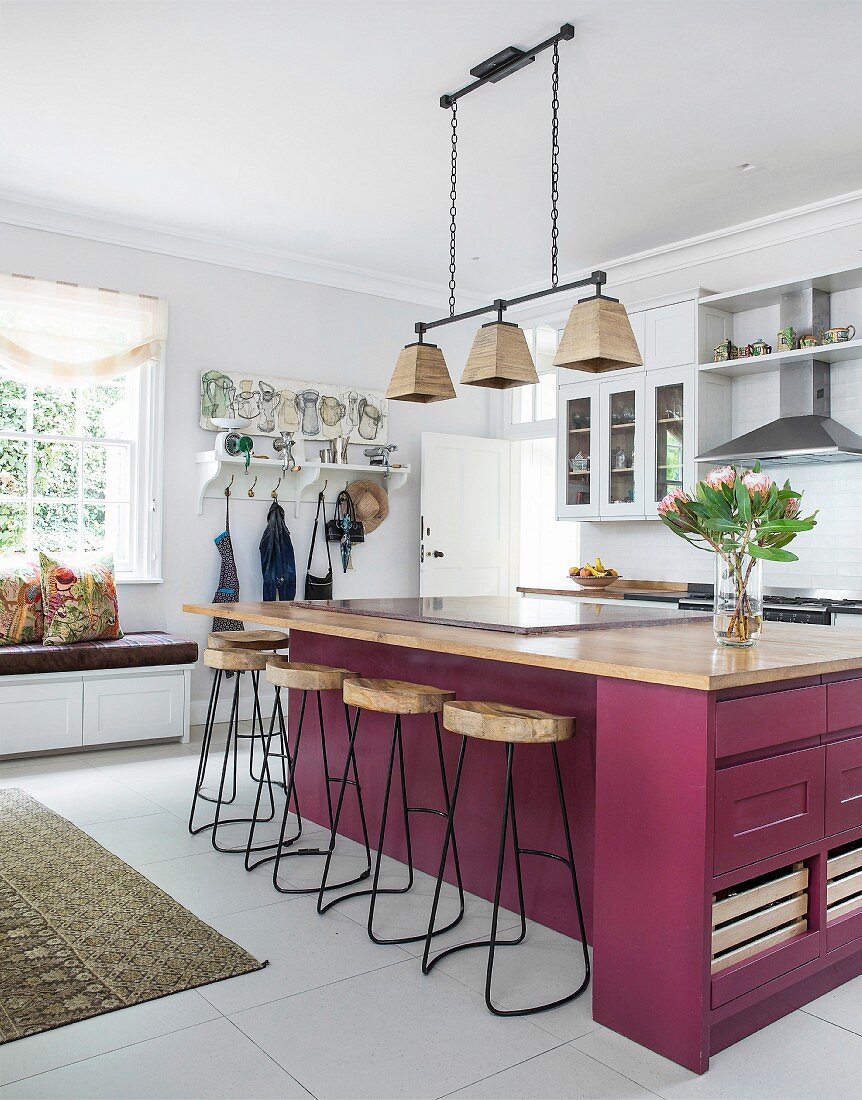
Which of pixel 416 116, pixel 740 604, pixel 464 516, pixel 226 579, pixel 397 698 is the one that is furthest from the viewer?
pixel 464 516

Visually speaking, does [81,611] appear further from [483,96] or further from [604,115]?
[604,115]

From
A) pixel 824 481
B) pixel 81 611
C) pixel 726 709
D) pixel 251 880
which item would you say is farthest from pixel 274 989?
pixel 824 481

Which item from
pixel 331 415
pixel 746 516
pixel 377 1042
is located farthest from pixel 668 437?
pixel 377 1042

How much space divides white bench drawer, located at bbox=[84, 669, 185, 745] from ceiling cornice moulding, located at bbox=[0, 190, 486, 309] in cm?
265

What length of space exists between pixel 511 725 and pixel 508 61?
2756 mm

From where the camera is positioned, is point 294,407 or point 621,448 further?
point 294,407

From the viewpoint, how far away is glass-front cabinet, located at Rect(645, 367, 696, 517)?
563 centimetres

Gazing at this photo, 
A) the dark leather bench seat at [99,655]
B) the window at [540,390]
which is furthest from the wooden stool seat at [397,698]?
the window at [540,390]

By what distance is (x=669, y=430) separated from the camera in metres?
5.75

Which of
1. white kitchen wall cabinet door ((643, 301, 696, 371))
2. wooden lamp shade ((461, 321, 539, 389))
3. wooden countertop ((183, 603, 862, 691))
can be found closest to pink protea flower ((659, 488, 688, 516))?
wooden countertop ((183, 603, 862, 691))

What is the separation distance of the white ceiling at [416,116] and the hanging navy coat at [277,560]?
1.84m

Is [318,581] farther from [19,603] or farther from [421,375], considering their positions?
[421,375]

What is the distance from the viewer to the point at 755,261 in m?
5.64

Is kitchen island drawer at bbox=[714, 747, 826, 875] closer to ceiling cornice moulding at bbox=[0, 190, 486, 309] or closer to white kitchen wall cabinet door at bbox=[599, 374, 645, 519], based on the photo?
white kitchen wall cabinet door at bbox=[599, 374, 645, 519]
